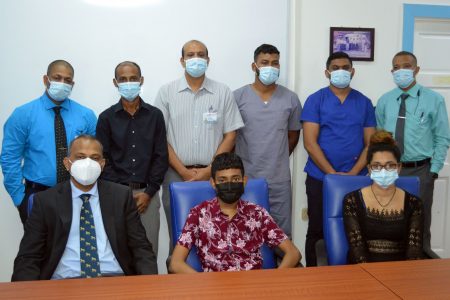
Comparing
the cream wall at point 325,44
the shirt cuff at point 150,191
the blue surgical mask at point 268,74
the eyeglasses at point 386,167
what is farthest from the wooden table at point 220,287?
the cream wall at point 325,44

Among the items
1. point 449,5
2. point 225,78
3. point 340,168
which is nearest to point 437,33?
point 449,5

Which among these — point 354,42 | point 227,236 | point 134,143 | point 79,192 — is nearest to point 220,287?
point 227,236

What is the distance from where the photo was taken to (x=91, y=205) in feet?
6.65

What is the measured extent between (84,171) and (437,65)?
10.6 ft

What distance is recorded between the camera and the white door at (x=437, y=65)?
384cm

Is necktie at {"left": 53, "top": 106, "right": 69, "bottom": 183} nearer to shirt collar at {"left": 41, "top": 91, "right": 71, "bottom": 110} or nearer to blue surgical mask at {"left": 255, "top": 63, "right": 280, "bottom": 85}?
shirt collar at {"left": 41, "top": 91, "right": 71, "bottom": 110}

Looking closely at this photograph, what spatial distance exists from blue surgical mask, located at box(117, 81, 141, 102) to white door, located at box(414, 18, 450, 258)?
2490 millimetres

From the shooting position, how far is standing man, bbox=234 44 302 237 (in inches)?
125

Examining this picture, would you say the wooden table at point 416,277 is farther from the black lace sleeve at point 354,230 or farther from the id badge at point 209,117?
the id badge at point 209,117

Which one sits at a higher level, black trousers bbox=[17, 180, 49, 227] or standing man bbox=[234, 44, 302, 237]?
standing man bbox=[234, 44, 302, 237]

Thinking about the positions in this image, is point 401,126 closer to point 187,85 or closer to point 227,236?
point 187,85

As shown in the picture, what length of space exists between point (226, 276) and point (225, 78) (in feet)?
7.23

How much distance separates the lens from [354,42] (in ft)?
12.0

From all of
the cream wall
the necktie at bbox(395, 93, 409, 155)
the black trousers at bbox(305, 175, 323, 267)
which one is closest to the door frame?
the cream wall
